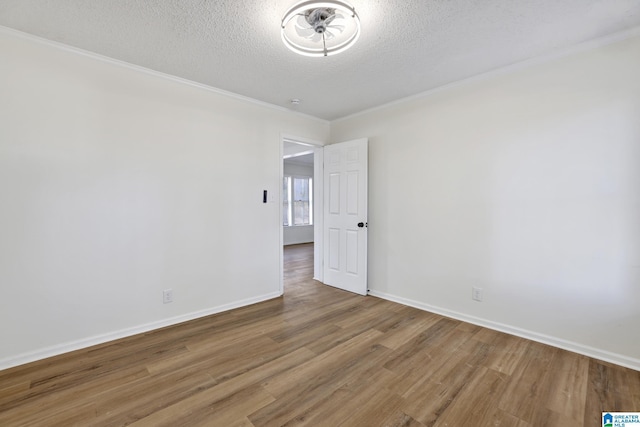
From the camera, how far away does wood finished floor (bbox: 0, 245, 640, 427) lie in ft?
5.46

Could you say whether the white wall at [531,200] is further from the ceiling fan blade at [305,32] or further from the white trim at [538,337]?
the ceiling fan blade at [305,32]

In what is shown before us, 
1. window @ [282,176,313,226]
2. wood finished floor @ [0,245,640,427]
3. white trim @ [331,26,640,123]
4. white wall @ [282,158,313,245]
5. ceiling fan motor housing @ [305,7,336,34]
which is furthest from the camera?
window @ [282,176,313,226]

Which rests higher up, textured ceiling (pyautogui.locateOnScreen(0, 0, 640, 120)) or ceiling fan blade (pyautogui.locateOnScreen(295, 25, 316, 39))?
textured ceiling (pyautogui.locateOnScreen(0, 0, 640, 120))

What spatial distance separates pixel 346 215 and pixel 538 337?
2.44 metres

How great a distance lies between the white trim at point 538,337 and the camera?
217 centimetres

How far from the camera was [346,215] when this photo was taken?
13.2 ft

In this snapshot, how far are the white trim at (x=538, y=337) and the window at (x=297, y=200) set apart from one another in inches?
218

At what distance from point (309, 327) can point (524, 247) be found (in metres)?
2.21

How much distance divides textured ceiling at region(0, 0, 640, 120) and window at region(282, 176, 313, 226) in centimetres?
555

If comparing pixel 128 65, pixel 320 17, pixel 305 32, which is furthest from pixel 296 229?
pixel 320 17

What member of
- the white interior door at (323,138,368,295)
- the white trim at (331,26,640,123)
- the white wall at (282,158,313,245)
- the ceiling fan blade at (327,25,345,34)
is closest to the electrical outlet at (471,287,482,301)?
the white interior door at (323,138,368,295)

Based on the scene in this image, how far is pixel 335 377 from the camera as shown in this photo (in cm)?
204

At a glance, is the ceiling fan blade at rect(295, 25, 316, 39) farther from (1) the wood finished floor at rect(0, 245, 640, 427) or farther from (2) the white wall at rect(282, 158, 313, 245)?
(2) the white wall at rect(282, 158, 313, 245)

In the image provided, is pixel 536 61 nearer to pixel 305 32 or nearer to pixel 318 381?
pixel 305 32
